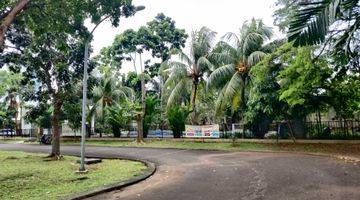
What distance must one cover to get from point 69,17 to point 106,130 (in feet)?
80.0

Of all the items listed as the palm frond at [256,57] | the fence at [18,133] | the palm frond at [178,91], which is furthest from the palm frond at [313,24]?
the fence at [18,133]

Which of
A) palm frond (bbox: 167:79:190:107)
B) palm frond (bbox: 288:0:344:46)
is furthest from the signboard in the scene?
palm frond (bbox: 288:0:344:46)

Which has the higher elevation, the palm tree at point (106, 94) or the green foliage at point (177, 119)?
the palm tree at point (106, 94)

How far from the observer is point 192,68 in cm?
2867

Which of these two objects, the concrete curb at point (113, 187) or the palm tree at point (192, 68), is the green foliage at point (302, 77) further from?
the palm tree at point (192, 68)

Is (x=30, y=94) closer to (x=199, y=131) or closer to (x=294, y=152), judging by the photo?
(x=199, y=131)

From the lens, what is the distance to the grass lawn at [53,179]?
997cm

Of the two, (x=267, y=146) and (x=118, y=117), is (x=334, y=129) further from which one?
(x=118, y=117)

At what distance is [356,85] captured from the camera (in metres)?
18.8

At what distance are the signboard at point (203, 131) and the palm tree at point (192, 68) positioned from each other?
97.6 inches

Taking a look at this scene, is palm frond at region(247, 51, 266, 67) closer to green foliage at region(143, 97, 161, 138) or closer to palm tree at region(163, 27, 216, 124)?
palm tree at region(163, 27, 216, 124)

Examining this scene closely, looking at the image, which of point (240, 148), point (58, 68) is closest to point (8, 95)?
point (58, 68)

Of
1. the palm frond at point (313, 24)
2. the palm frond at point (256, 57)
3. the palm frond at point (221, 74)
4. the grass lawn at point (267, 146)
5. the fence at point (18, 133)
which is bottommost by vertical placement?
the grass lawn at point (267, 146)

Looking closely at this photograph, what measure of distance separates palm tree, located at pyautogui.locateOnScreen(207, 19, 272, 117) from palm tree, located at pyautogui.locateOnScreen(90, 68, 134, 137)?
490 inches
